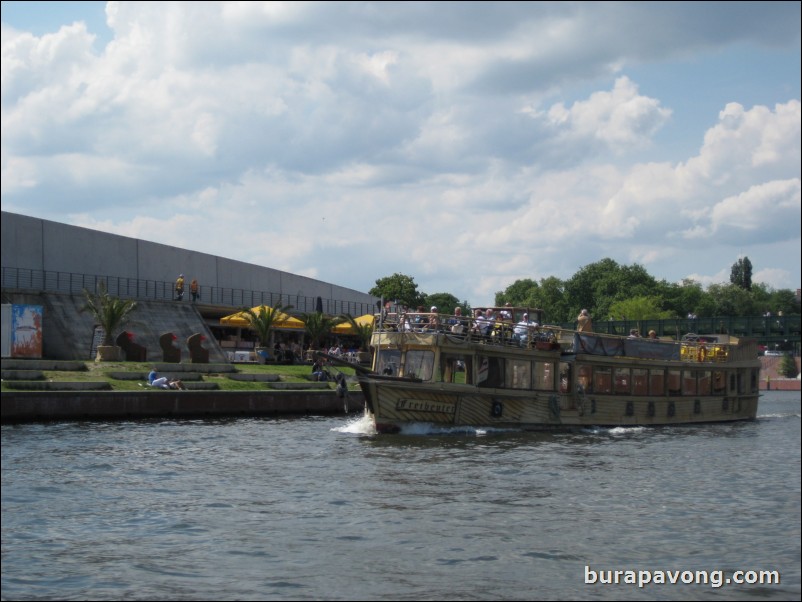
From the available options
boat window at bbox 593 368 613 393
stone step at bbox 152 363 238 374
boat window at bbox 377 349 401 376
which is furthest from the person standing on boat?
stone step at bbox 152 363 238 374

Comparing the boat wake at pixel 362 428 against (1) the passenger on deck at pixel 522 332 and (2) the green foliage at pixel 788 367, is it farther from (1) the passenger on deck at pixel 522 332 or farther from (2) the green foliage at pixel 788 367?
(2) the green foliage at pixel 788 367

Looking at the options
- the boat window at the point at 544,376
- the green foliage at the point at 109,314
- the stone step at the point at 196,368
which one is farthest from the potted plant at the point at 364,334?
the boat window at the point at 544,376

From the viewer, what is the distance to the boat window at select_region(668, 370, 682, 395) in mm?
39125

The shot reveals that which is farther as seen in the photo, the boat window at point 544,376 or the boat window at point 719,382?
the boat window at point 719,382

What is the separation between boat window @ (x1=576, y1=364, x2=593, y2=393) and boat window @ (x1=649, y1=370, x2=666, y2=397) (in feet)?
12.0

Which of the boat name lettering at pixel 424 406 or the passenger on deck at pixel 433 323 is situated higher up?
the passenger on deck at pixel 433 323

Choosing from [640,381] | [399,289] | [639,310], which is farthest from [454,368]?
[639,310]

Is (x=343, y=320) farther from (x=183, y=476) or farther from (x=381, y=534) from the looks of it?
(x=381, y=534)

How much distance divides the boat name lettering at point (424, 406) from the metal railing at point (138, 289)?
23151mm

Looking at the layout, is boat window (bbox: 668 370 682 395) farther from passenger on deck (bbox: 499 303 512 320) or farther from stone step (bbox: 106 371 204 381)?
stone step (bbox: 106 371 204 381)

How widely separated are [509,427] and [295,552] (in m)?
19.3

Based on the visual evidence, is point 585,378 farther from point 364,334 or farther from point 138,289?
point 138,289

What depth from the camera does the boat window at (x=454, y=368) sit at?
31.8 m

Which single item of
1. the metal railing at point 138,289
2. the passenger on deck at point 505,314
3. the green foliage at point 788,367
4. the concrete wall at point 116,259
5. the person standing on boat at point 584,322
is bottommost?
the green foliage at point 788,367
